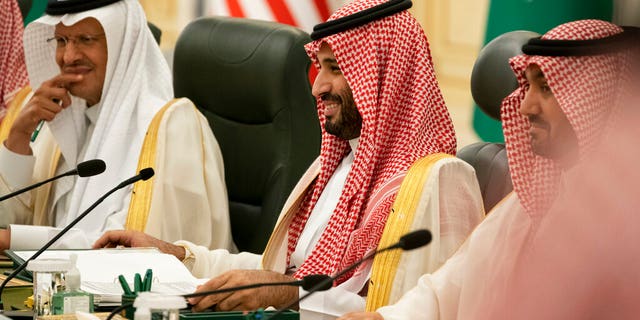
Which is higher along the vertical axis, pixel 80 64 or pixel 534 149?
pixel 534 149

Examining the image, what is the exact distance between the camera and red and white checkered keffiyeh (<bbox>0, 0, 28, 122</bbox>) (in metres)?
5.14

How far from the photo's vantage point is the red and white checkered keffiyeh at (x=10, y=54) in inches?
203

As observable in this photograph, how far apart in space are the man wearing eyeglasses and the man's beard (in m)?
0.83

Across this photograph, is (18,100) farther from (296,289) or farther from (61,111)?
(296,289)

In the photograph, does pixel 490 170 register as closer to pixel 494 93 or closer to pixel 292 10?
pixel 494 93

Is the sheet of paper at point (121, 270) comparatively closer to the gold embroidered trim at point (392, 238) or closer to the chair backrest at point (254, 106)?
the gold embroidered trim at point (392, 238)

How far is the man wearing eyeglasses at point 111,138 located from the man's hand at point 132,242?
1.43 ft

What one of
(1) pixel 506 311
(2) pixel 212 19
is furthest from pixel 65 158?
(1) pixel 506 311

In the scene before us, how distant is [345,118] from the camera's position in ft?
10.9

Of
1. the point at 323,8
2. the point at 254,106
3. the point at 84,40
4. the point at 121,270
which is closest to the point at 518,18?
the point at 254,106

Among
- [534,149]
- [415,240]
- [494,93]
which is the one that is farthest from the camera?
[494,93]

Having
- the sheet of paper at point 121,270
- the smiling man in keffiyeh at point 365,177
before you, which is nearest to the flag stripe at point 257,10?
the smiling man in keffiyeh at point 365,177

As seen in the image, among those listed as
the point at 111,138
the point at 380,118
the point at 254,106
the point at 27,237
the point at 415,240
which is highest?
the point at 415,240

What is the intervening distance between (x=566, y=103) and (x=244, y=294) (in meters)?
0.91
